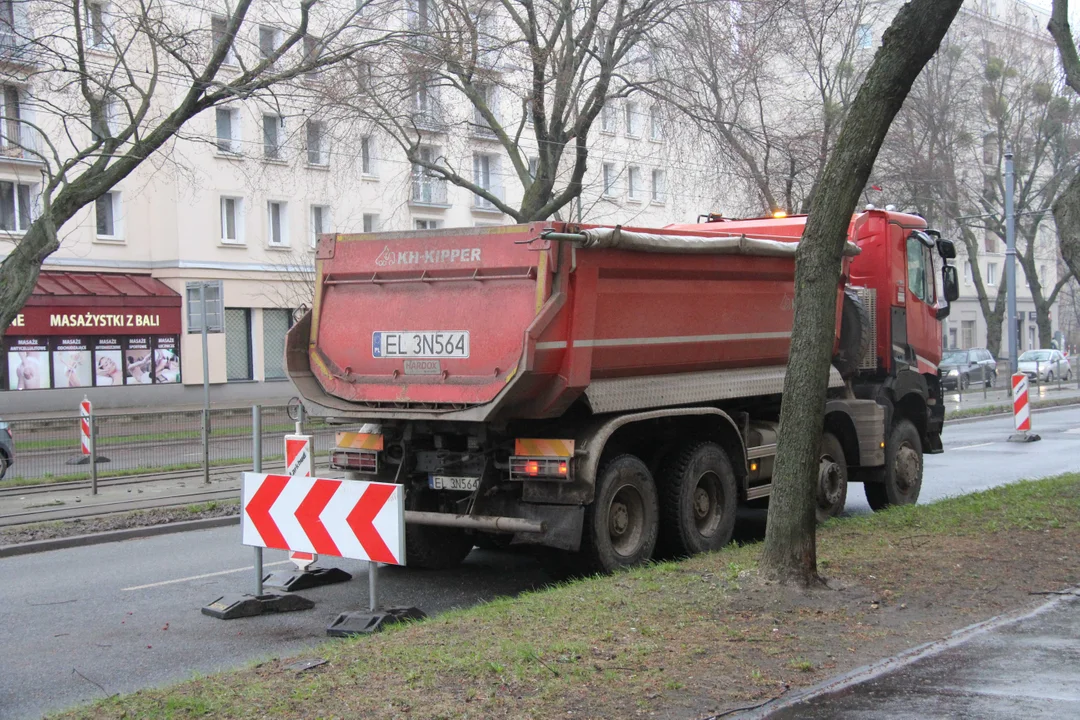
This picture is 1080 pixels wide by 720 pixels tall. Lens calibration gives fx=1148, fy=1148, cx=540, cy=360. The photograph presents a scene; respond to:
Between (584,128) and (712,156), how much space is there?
2864 millimetres

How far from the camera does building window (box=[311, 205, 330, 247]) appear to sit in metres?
41.1

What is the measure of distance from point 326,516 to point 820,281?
139 inches

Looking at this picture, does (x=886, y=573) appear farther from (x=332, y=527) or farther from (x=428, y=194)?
(x=428, y=194)

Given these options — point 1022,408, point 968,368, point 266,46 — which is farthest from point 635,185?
point 266,46

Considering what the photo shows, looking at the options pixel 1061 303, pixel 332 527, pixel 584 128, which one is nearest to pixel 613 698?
pixel 332 527

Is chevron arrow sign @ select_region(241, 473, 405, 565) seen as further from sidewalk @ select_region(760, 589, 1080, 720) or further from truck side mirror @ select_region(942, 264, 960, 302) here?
truck side mirror @ select_region(942, 264, 960, 302)

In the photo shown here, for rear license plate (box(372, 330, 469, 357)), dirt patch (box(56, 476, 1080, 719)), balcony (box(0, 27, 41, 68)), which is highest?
balcony (box(0, 27, 41, 68))

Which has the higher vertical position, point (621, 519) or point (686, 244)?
point (686, 244)

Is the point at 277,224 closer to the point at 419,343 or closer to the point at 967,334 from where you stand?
the point at 419,343

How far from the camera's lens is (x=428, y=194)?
43.8 metres

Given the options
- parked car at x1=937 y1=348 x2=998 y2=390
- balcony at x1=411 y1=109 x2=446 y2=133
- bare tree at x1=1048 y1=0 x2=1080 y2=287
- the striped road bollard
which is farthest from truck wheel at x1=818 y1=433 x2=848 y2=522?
parked car at x1=937 y1=348 x2=998 y2=390

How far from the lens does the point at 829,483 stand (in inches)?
446

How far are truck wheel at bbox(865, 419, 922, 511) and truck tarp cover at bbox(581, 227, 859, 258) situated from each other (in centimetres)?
259

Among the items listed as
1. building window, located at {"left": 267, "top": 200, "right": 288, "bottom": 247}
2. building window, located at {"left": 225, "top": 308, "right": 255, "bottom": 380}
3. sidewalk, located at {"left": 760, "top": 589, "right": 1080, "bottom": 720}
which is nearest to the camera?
sidewalk, located at {"left": 760, "top": 589, "right": 1080, "bottom": 720}
